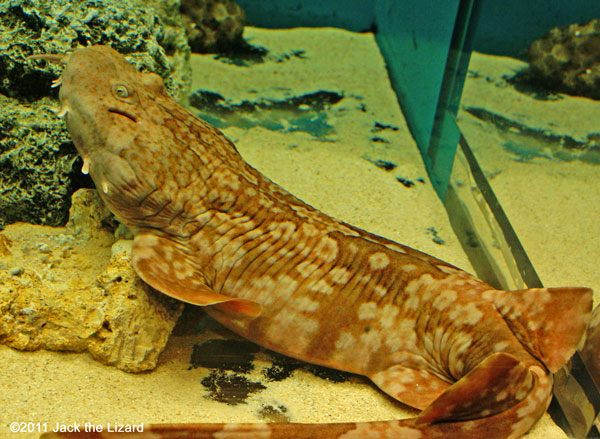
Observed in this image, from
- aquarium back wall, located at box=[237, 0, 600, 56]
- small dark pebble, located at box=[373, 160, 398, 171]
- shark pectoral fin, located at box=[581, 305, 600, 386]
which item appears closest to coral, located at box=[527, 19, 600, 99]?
aquarium back wall, located at box=[237, 0, 600, 56]

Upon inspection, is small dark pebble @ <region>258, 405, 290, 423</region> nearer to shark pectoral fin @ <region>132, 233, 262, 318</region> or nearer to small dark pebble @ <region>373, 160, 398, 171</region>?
shark pectoral fin @ <region>132, 233, 262, 318</region>

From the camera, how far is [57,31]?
4.00 meters

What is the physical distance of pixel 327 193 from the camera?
5062 mm

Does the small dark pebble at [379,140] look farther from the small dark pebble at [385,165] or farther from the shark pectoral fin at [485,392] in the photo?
the shark pectoral fin at [485,392]

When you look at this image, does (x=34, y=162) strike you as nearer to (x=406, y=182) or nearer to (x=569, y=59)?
(x=406, y=182)

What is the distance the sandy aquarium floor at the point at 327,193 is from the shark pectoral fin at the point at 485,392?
406 mm

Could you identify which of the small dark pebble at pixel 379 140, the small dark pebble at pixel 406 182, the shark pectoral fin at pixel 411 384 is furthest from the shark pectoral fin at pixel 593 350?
the small dark pebble at pixel 379 140

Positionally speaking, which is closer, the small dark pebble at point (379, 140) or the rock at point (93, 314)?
the rock at point (93, 314)

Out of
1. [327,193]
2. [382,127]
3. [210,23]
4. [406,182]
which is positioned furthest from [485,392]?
[210,23]

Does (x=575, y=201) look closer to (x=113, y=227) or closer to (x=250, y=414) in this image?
(x=250, y=414)

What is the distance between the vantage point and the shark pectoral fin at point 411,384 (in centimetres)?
290

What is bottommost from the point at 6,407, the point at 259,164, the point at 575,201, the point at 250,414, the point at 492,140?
the point at 6,407

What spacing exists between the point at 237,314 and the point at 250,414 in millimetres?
567

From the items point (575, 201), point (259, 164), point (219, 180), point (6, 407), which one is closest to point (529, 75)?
point (575, 201)
